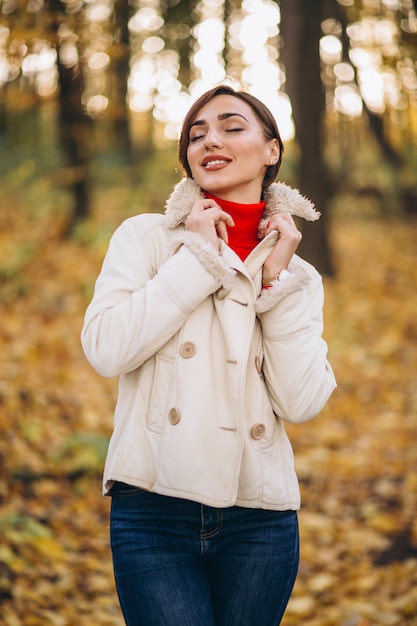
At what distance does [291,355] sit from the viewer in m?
2.24

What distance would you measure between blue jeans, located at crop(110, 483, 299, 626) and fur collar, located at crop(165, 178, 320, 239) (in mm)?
923

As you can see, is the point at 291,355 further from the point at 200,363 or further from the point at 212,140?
the point at 212,140

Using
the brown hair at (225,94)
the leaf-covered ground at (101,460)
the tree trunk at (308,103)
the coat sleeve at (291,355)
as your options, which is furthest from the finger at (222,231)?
the tree trunk at (308,103)

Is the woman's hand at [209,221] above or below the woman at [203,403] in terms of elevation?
above

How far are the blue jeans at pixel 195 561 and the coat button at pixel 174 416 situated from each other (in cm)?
24

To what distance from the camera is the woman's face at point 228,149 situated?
7.92 ft

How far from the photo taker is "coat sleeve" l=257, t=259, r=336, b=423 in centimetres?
224

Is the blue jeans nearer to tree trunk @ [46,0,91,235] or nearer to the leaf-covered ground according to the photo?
the leaf-covered ground

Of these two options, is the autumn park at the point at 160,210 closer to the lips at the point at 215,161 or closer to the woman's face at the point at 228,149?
the woman's face at the point at 228,149

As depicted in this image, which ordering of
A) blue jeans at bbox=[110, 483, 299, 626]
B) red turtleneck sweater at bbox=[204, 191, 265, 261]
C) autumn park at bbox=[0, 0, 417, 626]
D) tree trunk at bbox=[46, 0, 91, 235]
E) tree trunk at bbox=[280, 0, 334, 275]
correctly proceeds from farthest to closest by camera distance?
1. tree trunk at bbox=[46, 0, 91, 235]
2. tree trunk at bbox=[280, 0, 334, 275]
3. autumn park at bbox=[0, 0, 417, 626]
4. red turtleneck sweater at bbox=[204, 191, 265, 261]
5. blue jeans at bbox=[110, 483, 299, 626]

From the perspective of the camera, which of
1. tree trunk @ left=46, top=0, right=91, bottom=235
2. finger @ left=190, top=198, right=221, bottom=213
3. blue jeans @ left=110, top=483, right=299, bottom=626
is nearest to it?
blue jeans @ left=110, top=483, right=299, bottom=626

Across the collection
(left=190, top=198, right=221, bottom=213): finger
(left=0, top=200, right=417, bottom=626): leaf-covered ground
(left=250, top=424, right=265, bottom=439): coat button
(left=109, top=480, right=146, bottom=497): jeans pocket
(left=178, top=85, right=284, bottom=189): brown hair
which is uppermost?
(left=178, top=85, right=284, bottom=189): brown hair

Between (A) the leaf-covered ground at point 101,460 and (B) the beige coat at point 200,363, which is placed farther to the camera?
(A) the leaf-covered ground at point 101,460

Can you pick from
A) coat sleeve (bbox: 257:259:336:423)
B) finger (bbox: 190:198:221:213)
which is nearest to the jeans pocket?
coat sleeve (bbox: 257:259:336:423)
